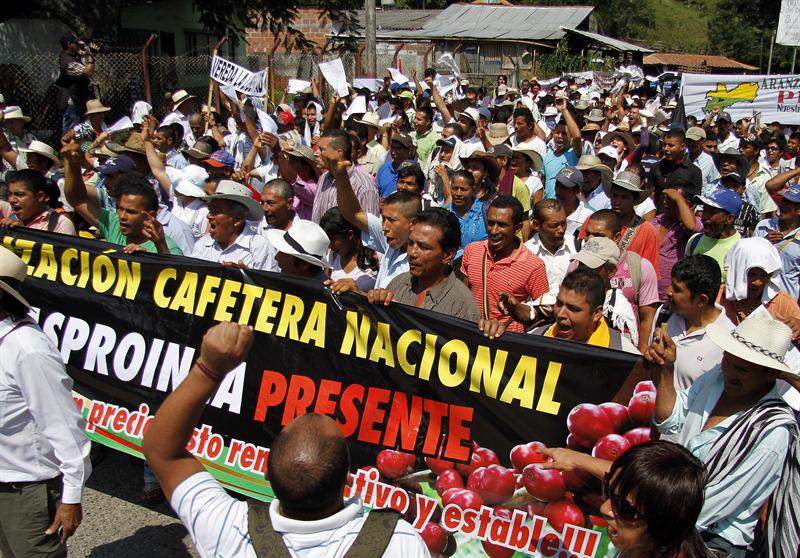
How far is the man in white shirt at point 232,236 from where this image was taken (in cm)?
516

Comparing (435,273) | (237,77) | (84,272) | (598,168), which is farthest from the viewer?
(237,77)

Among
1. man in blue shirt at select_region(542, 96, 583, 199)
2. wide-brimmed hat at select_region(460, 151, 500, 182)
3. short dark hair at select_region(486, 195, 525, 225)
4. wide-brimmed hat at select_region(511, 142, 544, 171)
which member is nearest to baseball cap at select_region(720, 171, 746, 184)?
man in blue shirt at select_region(542, 96, 583, 199)

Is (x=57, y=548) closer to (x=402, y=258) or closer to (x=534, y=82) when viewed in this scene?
(x=402, y=258)

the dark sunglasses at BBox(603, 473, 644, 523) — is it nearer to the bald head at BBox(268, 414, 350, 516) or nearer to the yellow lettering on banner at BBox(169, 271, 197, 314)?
the bald head at BBox(268, 414, 350, 516)

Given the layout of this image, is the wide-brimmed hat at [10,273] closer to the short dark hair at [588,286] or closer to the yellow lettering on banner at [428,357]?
the yellow lettering on banner at [428,357]

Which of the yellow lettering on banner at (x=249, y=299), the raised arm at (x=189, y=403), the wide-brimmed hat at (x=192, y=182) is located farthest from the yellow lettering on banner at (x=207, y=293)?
the raised arm at (x=189, y=403)

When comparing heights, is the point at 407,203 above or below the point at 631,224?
above

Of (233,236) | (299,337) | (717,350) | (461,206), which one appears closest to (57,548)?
(299,337)

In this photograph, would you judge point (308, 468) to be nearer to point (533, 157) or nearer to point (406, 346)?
point (406, 346)

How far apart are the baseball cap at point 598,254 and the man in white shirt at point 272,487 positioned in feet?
9.65

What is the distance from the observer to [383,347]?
13.3 feet

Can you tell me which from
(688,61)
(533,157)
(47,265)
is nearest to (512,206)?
(47,265)

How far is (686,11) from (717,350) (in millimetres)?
103492

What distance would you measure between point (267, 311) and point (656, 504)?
8.81 feet
